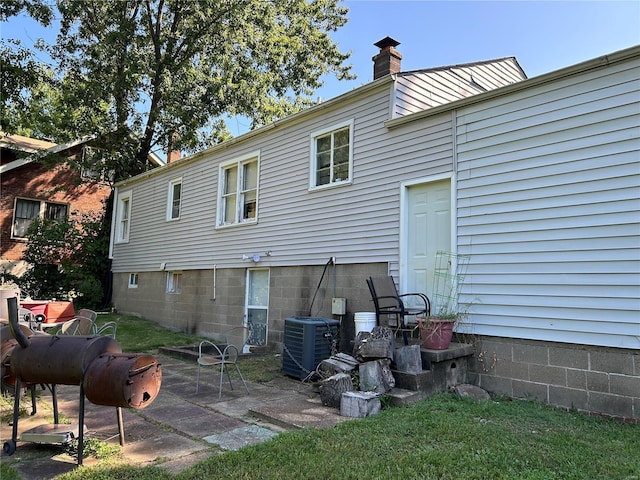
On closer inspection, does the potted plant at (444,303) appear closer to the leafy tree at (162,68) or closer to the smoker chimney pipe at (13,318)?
the smoker chimney pipe at (13,318)

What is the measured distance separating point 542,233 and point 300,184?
469cm

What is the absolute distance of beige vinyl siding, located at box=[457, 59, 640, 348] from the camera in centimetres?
470

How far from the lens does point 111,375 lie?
10.9 feet

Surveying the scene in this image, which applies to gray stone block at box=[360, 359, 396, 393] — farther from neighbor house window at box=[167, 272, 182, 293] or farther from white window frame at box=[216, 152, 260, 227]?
neighbor house window at box=[167, 272, 182, 293]

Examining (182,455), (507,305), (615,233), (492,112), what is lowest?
(182,455)

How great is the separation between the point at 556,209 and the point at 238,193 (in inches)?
273

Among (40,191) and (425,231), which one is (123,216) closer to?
(40,191)

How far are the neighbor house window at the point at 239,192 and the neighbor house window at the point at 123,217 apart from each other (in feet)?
18.5

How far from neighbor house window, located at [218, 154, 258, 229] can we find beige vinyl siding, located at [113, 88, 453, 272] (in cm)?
23

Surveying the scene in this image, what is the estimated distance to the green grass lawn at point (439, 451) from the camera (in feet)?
10.3

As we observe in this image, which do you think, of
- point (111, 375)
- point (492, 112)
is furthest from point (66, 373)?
point (492, 112)

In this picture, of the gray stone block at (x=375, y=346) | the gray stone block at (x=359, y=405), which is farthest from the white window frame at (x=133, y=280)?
the gray stone block at (x=359, y=405)

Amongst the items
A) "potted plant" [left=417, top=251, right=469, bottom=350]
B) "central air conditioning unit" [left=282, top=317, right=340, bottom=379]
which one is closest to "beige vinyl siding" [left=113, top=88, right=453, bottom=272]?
"potted plant" [left=417, top=251, right=469, bottom=350]

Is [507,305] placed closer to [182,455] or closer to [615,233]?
[615,233]
